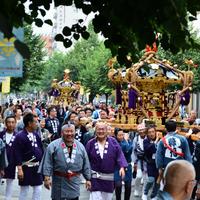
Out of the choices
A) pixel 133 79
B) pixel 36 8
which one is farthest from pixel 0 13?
pixel 133 79

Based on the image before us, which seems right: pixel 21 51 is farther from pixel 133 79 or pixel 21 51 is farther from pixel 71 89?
pixel 71 89

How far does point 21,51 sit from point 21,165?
6111 mm

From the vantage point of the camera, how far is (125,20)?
4145 millimetres

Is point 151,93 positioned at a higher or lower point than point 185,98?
higher

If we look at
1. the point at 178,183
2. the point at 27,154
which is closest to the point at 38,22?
the point at 178,183

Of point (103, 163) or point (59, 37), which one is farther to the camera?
point (103, 163)

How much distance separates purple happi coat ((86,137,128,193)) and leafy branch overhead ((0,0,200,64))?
365cm

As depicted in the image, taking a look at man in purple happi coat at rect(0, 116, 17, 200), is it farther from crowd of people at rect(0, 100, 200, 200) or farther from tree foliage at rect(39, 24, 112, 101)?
tree foliage at rect(39, 24, 112, 101)

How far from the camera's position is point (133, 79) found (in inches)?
717

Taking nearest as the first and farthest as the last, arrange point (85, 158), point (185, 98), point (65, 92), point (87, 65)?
point (85, 158) → point (185, 98) → point (65, 92) → point (87, 65)

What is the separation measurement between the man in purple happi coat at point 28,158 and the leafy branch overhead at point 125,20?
12.8 ft

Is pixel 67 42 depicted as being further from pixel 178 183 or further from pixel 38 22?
pixel 178 183

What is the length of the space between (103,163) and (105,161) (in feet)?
0.14

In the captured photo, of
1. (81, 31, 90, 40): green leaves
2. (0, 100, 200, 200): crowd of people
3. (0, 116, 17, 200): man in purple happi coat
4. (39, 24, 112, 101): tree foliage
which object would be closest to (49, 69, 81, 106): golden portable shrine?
(39, 24, 112, 101): tree foliage
